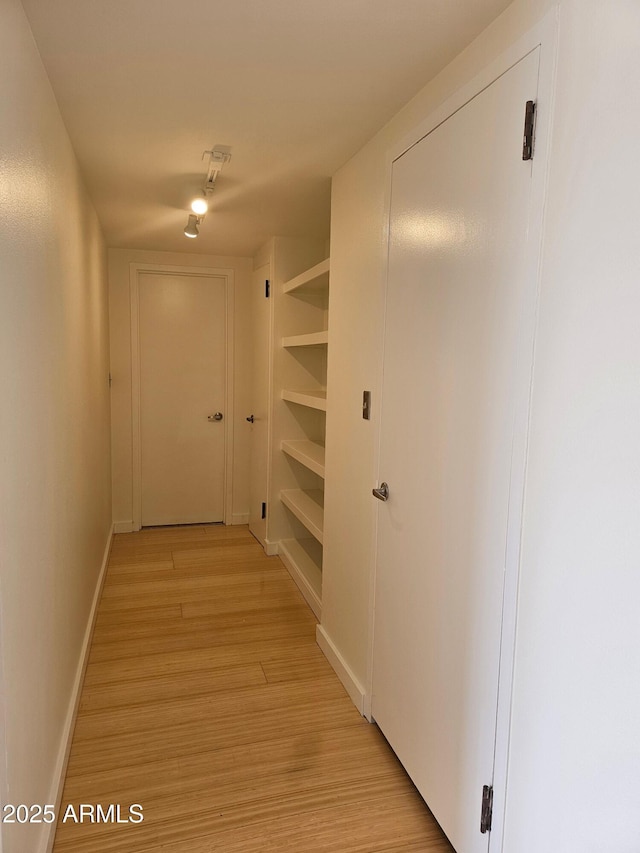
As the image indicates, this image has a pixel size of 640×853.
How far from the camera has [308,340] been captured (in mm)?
3395

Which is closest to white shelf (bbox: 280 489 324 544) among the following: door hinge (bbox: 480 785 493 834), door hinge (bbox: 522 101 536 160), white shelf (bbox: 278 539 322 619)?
white shelf (bbox: 278 539 322 619)

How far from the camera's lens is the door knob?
6.73 ft

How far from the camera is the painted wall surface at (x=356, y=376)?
2107 mm

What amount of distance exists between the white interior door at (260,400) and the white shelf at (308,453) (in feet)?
0.84

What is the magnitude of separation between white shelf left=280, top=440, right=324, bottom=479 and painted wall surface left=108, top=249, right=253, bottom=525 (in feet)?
3.16

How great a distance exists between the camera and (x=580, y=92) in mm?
1114

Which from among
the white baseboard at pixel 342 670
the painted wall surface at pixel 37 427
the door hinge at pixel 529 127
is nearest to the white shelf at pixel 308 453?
the white baseboard at pixel 342 670

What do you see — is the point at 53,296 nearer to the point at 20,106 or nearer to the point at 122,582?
the point at 20,106

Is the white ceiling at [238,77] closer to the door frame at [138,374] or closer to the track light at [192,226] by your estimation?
the track light at [192,226]

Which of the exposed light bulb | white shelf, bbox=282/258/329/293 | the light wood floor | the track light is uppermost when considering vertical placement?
the exposed light bulb

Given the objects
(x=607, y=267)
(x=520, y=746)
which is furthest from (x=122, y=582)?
(x=607, y=267)

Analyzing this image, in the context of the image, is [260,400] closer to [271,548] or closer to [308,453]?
[308,453]

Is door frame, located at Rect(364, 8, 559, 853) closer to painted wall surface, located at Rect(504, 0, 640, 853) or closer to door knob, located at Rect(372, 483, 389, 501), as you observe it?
painted wall surface, located at Rect(504, 0, 640, 853)

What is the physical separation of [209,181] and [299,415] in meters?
1.85
